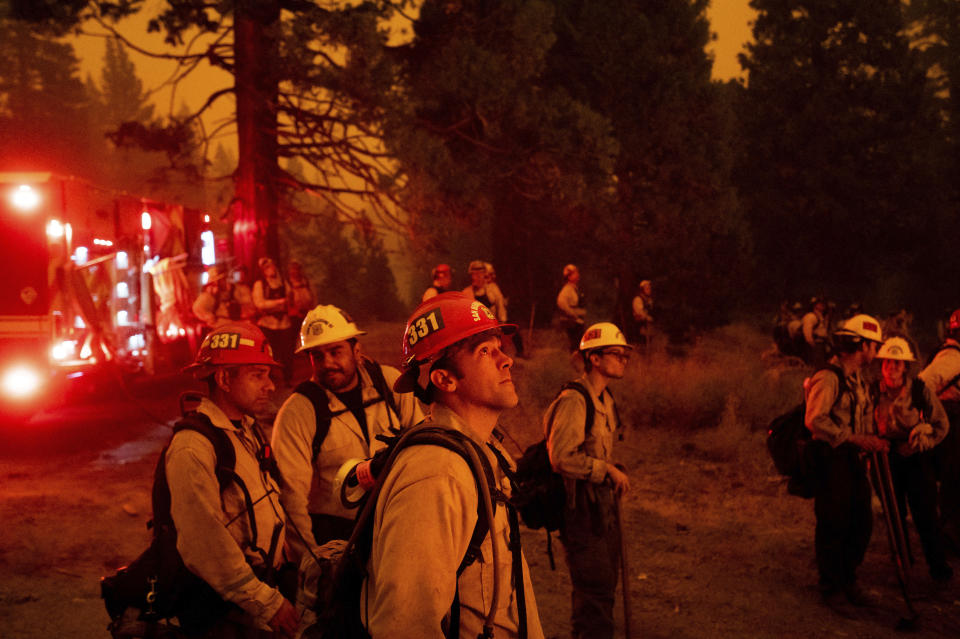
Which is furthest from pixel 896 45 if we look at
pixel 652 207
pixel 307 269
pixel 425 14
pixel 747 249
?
pixel 307 269

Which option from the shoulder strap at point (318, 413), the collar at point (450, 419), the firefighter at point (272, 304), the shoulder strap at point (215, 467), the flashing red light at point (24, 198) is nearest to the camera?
the collar at point (450, 419)

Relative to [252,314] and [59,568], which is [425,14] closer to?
[252,314]

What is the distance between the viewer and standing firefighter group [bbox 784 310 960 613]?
552cm

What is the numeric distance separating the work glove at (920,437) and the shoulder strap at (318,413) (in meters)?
4.42

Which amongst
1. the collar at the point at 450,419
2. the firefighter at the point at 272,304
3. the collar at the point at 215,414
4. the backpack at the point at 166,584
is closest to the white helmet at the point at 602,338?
the collar at the point at 215,414

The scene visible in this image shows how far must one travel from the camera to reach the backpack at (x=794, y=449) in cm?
571

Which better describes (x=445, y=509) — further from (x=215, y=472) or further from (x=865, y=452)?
(x=865, y=452)

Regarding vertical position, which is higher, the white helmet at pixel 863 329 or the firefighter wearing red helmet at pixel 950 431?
the white helmet at pixel 863 329

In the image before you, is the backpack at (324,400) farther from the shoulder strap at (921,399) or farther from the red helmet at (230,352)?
the shoulder strap at (921,399)

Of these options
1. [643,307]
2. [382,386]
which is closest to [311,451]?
[382,386]

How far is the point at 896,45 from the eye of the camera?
108 ft

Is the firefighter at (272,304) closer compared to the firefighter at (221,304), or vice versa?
the firefighter at (272,304)

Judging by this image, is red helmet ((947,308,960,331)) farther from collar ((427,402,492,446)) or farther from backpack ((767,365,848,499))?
collar ((427,402,492,446))

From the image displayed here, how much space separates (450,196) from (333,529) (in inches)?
425
